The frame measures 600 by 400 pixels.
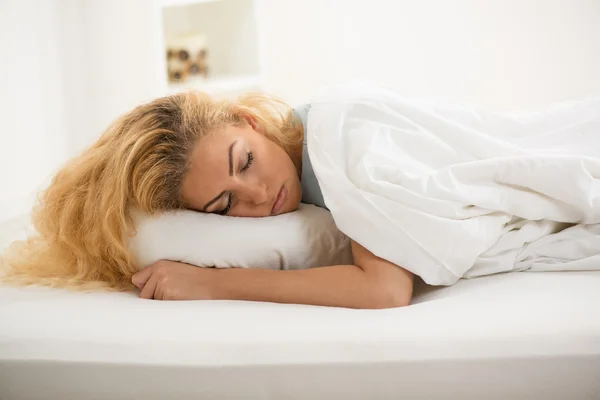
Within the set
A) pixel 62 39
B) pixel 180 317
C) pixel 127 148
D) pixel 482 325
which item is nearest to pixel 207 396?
pixel 180 317

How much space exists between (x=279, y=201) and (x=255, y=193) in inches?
2.9

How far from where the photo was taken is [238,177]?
1.10 metres

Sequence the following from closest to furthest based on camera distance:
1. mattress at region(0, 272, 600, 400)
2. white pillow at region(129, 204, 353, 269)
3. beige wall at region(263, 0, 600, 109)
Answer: mattress at region(0, 272, 600, 400) < white pillow at region(129, 204, 353, 269) < beige wall at region(263, 0, 600, 109)

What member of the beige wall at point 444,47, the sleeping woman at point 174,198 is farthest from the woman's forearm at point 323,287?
the beige wall at point 444,47

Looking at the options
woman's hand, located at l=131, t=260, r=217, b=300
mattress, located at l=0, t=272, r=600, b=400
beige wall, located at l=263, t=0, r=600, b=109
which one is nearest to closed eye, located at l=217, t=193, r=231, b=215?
woman's hand, located at l=131, t=260, r=217, b=300

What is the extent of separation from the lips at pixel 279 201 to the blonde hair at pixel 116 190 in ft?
0.46

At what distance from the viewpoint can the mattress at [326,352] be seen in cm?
76

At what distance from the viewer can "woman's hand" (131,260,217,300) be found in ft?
3.43

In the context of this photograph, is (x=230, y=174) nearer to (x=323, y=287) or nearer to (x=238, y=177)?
(x=238, y=177)

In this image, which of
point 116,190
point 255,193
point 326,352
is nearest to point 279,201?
point 255,193

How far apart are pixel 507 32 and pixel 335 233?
200 centimetres

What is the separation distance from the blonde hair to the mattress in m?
0.25

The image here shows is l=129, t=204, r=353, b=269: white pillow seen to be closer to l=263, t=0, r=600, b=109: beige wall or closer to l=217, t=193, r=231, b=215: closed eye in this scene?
l=217, t=193, r=231, b=215: closed eye

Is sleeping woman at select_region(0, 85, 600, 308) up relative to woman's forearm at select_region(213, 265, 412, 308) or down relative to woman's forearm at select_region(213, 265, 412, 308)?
up
